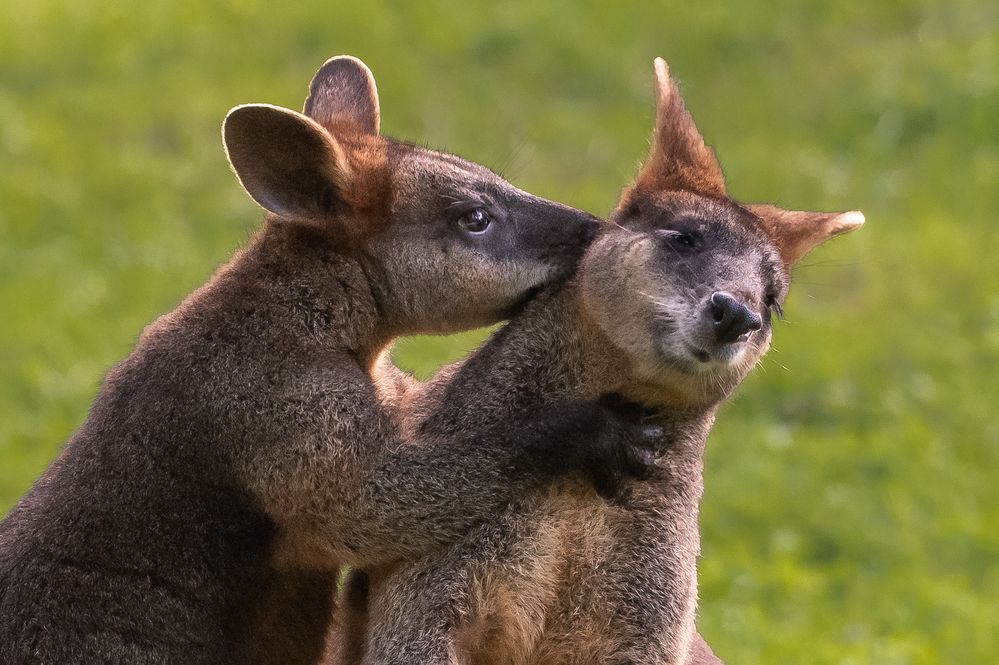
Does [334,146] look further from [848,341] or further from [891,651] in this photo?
[848,341]

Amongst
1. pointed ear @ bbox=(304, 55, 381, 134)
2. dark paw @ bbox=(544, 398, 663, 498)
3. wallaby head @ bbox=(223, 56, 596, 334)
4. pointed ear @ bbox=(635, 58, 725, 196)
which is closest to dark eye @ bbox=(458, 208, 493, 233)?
wallaby head @ bbox=(223, 56, 596, 334)

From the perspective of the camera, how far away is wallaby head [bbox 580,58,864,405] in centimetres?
669

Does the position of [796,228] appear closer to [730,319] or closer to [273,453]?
[730,319]

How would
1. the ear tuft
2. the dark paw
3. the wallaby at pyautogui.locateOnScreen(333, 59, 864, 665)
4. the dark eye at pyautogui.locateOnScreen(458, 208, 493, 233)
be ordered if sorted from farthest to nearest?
the dark eye at pyautogui.locateOnScreen(458, 208, 493, 233) → the ear tuft → the dark paw → the wallaby at pyautogui.locateOnScreen(333, 59, 864, 665)

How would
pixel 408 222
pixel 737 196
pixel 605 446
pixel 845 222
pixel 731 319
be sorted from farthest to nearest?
pixel 737 196 → pixel 408 222 → pixel 845 222 → pixel 605 446 → pixel 731 319

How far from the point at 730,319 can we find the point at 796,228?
3.07 feet

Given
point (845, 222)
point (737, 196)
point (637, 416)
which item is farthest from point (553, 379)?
point (737, 196)

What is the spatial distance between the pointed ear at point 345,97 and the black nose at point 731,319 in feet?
7.43

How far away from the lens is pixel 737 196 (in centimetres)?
1727

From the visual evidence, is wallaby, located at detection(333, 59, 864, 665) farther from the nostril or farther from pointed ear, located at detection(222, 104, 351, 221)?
pointed ear, located at detection(222, 104, 351, 221)

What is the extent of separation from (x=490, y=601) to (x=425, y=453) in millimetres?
620

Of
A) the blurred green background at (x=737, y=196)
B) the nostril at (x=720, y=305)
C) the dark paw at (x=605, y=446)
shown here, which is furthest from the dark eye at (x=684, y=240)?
the blurred green background at (x=737, y=196)

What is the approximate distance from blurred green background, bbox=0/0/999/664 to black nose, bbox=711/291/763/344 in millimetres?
4673

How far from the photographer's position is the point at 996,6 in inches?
824
